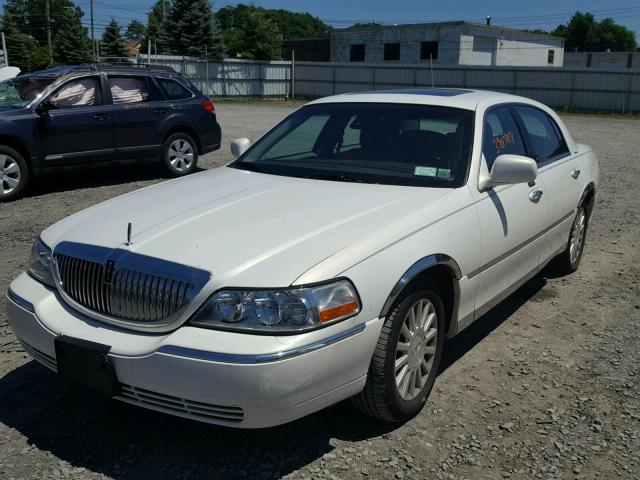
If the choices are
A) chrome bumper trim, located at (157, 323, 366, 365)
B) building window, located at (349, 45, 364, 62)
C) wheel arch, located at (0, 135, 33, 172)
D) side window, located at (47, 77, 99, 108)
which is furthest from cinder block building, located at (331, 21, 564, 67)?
chrome bumper trim, located at (157, 323, 366, 365)

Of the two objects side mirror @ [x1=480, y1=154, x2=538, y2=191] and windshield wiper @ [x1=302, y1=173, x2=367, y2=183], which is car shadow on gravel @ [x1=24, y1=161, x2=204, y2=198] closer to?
windshield wiper @ [x1=302, y1=173, x2=367, y2=183]

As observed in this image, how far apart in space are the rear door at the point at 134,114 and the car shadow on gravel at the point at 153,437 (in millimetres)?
6640

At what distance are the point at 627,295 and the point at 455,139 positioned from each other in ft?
8.11

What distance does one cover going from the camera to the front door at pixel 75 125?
916 cm

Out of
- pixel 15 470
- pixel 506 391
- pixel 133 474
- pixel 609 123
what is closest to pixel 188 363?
pixel 133 474

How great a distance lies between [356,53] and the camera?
51438mm

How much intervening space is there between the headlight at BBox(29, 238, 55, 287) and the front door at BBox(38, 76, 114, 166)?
606cm

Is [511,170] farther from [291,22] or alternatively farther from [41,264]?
[291,22]

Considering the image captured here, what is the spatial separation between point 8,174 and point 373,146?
6.34 meters

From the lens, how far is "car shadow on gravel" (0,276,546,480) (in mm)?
3088

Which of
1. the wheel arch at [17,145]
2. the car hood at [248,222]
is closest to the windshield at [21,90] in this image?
the wheel arch at [17,145]

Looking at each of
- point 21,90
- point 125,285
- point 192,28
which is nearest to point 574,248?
point 125,285

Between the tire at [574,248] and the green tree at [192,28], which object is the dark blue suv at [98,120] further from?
the green tree at [192,28]

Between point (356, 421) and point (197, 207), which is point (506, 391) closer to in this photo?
point (356, 421)
